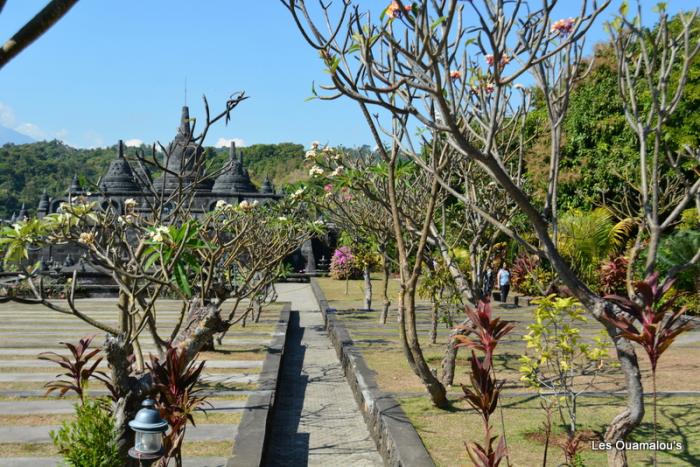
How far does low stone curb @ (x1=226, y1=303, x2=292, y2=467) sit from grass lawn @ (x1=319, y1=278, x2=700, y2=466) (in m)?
1.34

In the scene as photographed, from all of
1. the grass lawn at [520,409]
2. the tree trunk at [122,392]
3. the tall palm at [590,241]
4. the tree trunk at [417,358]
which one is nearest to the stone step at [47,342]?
the grass lawn at [520,409]

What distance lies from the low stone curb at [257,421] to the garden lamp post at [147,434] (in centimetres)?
150

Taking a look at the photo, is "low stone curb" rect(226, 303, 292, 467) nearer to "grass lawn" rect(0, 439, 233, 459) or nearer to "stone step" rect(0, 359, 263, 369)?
"grass lawn" rect(0, 439, 233, 459)

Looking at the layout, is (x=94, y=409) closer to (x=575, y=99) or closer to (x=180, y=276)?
(x=180, y=276)

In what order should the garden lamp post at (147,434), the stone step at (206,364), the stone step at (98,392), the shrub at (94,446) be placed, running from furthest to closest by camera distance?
the stone step at (206,364) → the stone step at (98,392) → the shrub at (94,446) → the garden lamp post at (147,434)

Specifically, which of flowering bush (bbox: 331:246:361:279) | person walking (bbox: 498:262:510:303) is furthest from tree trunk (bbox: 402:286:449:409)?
flowering bush (bbox: 331:246:361:279)

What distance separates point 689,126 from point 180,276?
49.0 feet

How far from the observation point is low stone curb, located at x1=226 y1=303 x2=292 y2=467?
5.49m

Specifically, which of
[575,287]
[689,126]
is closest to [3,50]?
[575,287]

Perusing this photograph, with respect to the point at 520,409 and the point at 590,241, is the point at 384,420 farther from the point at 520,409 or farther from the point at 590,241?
the point at 590,241

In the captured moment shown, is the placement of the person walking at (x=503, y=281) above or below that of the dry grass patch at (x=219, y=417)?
above

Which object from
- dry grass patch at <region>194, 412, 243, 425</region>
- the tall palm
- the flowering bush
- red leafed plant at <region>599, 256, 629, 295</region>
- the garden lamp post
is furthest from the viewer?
the flowering bush

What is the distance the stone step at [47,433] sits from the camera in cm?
602

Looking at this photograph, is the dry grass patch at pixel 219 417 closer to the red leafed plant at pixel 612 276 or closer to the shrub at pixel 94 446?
the shrub at pixel 94 446
